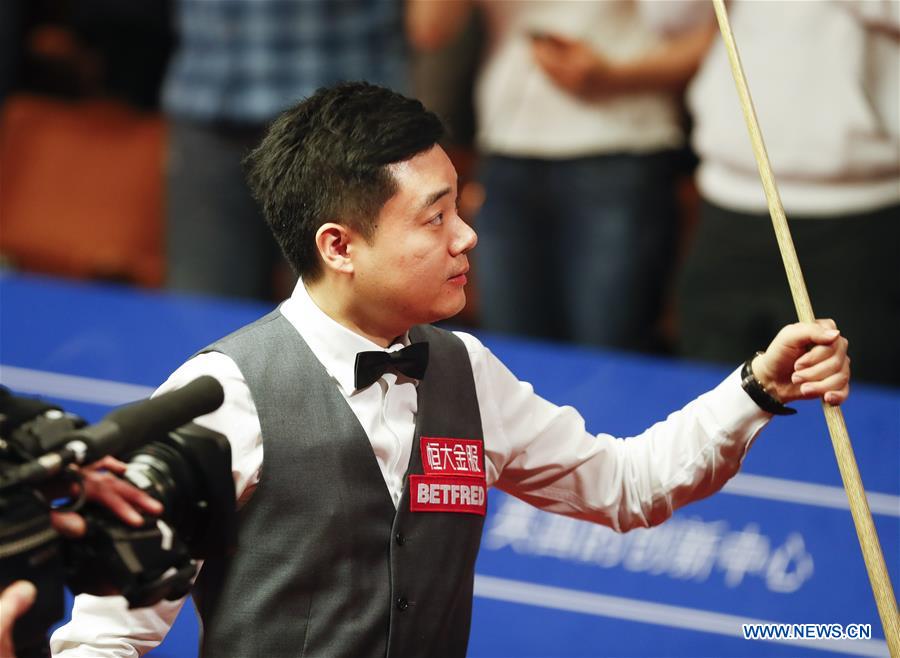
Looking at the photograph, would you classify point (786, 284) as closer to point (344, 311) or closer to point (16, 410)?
point (344, 311)

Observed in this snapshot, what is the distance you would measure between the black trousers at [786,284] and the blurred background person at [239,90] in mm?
996

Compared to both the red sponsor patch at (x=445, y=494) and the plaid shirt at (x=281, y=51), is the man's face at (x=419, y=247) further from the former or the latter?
the plaid shirt at (x=281, y=51)

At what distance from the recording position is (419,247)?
215 cm

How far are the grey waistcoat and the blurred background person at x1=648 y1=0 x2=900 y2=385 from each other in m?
1.35

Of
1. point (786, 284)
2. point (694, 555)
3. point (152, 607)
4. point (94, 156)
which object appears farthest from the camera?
point (94, 156)

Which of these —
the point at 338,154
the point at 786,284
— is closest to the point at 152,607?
the point at 338,154

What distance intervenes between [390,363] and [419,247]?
16 centimetres

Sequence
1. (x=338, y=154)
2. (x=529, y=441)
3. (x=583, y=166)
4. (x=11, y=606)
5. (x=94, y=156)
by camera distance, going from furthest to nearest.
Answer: (x=94, y=156)
(x=583, y=166)
(x=529, y=441)
(x=338, y=154)
(x=11, y=606)

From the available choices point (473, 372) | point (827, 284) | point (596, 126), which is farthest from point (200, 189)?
point (473, 372)

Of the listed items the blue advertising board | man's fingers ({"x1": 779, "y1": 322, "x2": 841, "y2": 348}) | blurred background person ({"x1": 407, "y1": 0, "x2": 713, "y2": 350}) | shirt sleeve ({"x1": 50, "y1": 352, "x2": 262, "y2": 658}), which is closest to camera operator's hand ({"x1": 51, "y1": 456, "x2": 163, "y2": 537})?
shirt sleeve ({"x1": 50, "y1": 352, "x2": 262, "y2": 658})

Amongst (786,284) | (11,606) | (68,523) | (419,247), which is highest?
(786,284)

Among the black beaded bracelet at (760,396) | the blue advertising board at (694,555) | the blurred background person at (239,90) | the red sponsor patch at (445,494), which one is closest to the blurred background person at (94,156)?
the blurred background person at (239,90)

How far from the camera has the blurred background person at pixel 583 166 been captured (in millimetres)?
3617

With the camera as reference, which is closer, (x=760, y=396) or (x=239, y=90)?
(x=760, y=396)
